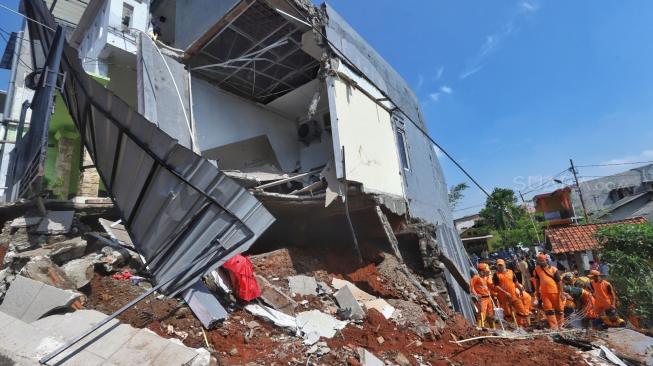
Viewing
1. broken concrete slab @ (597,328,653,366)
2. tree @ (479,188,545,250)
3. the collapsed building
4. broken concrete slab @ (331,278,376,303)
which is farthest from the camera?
tree @ (479,188,545,250)

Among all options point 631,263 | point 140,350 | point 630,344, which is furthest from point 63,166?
point 631,263

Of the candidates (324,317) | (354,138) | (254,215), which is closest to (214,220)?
(254,215)

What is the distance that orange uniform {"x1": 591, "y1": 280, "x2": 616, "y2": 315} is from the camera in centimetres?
824

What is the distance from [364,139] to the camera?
8.62 metres

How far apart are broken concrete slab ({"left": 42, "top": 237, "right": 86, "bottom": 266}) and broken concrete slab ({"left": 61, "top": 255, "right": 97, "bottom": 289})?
42 centimetres

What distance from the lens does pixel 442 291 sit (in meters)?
8.38

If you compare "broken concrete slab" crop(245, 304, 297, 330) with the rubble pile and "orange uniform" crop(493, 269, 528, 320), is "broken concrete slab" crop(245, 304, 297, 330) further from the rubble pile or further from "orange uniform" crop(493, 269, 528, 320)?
"orange uniform" crop(493, 269, 528, 320)

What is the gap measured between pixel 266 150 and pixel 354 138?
3.91 meters

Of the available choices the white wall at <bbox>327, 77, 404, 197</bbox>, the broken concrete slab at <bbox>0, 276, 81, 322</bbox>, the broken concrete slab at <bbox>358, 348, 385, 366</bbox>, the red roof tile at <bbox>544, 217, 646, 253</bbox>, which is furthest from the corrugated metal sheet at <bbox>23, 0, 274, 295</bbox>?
the red roof tile at <bbox>544, 217, 646, 253</bbox>

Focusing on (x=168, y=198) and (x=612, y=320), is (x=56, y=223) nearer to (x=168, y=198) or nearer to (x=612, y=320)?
(x=168, y=198)

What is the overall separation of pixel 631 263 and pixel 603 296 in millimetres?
1250

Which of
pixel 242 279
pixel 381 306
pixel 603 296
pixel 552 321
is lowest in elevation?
pixel 552 321

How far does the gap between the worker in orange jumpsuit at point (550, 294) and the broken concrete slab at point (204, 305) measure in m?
7.74

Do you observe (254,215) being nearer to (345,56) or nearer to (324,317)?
(324,317)
